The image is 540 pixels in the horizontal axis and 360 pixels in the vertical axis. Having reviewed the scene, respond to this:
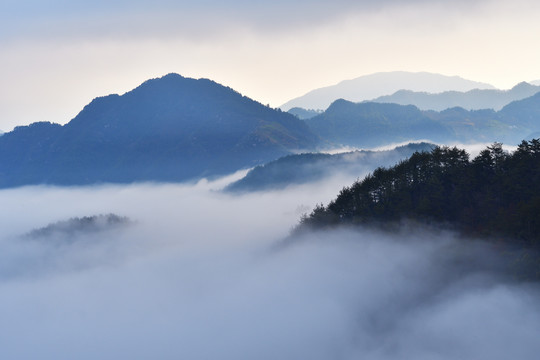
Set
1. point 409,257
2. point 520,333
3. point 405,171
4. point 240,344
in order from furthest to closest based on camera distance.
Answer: point 240,344
point 405,171
point 409,257
point 520,333

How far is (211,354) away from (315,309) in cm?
4170

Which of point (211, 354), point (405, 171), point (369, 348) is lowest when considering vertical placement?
point (211, 354)

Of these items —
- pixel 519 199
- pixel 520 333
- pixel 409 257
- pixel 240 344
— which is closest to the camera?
pixel 520 333

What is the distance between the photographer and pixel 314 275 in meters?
161

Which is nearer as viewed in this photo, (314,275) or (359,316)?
(359,316)

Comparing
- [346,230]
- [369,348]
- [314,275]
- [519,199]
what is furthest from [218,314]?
[519,199]

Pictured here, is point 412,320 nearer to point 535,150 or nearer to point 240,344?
point 535,150

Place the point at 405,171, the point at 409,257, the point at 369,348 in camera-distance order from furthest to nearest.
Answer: the point at 405,171 → the point at 409,257 → the point at 369,348

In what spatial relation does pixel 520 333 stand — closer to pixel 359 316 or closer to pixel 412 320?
pixel 412 320

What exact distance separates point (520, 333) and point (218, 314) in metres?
118

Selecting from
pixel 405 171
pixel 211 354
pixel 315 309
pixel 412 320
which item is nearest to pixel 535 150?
pixel 405 171

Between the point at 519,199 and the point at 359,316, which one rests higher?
the point at 519,199

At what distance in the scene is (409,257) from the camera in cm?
12825

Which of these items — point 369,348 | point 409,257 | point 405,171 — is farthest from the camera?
point 405,171
